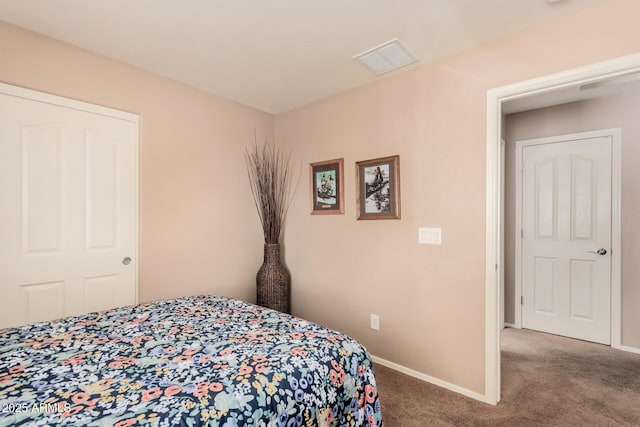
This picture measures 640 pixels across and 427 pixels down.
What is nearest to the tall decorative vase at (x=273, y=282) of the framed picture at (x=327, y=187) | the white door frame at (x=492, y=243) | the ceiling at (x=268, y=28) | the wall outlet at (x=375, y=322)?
the framed picture at (x=327, y=187)

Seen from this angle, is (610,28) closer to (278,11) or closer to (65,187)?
(278,11)

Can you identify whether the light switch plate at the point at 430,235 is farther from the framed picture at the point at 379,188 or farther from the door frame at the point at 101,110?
the door frame at the point at 101,110

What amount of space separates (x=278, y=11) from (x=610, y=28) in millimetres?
1808

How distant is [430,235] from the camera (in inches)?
94.3

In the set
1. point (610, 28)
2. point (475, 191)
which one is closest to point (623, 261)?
point (475, 191)

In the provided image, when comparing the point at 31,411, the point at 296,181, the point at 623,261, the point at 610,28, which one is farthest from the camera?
the point at 296,181

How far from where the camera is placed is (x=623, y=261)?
300 centimetres

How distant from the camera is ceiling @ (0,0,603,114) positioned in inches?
69.7

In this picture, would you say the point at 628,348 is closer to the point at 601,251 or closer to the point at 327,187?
the point at 601,251

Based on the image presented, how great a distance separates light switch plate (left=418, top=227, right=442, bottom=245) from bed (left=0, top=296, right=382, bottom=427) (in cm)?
121

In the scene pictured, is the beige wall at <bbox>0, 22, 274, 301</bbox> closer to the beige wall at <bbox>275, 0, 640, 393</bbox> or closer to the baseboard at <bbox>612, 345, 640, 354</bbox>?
the beige wall at <bbox>275, 0, 640, 393</bbox>

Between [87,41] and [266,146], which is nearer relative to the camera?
[87,41]

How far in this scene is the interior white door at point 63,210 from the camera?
196 centimetres

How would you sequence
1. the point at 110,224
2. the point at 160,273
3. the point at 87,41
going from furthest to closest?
the point at 160,273 < the point at 110,224 < the point at 87,41
